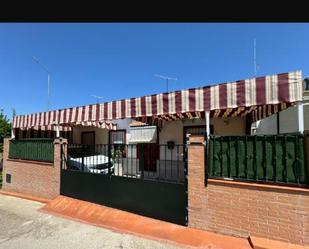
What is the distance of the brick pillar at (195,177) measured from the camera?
4977mm

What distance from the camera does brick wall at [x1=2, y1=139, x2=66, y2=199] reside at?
8180 millimetres

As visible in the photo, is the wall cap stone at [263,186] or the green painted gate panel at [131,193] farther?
the green painted gate panel at [131,193]

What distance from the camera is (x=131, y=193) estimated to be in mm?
6234

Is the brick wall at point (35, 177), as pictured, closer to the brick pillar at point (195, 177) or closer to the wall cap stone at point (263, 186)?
the brick pillar at point (195, 177)

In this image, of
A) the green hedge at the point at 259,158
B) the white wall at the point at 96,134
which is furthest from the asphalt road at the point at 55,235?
the white wall at the point at 96,134

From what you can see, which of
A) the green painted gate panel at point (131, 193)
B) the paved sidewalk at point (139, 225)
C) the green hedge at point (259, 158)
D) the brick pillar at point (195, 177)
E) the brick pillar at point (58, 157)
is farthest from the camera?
the brick pillar at point (58, 157)

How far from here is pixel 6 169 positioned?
10203mm

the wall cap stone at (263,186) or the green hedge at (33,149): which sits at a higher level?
the green hedge at (33,149)

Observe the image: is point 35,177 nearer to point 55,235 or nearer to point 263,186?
point 55,235

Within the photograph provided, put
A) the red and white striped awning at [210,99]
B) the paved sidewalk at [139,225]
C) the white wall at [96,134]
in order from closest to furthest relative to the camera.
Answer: the paved sidewalk at [139,225] < the red and white striped awning at [210,99] < the white wall at [96,134]

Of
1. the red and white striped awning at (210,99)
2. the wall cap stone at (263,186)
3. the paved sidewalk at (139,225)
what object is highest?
→ the red and white striped awning at (210,99)

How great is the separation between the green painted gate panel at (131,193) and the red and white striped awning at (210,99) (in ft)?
6.19
